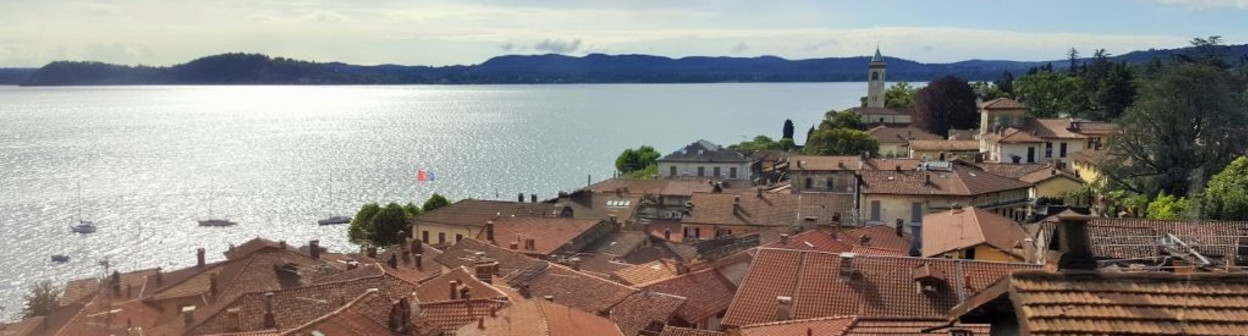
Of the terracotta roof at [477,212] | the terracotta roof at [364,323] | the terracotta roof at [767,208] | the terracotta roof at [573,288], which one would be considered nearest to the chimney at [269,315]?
the terracotta roof at [364,323]

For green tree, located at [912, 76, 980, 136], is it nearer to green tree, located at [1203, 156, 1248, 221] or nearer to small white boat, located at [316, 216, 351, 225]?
small white boat, located at [316, 216, 351, 225]

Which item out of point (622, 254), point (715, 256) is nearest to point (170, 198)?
point (622, 254)

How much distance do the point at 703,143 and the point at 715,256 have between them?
5606 centimetres

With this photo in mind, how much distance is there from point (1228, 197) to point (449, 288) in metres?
30.0

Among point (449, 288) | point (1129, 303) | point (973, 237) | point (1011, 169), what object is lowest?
point (449, 288)

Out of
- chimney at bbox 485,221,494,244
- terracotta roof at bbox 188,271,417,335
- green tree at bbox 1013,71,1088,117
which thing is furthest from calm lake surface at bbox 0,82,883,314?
green tree at bbox 1013,71,1088,117

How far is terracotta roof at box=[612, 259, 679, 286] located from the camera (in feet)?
108

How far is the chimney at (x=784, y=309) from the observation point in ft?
74.9

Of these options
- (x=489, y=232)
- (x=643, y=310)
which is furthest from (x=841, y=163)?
(x=643, y=310)

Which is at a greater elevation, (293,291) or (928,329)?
(928,329)

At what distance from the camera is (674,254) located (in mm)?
42000

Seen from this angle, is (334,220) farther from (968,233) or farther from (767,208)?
(968,233)

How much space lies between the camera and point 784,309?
904 inches

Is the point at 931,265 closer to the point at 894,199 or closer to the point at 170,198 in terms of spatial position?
the point at 894,199
